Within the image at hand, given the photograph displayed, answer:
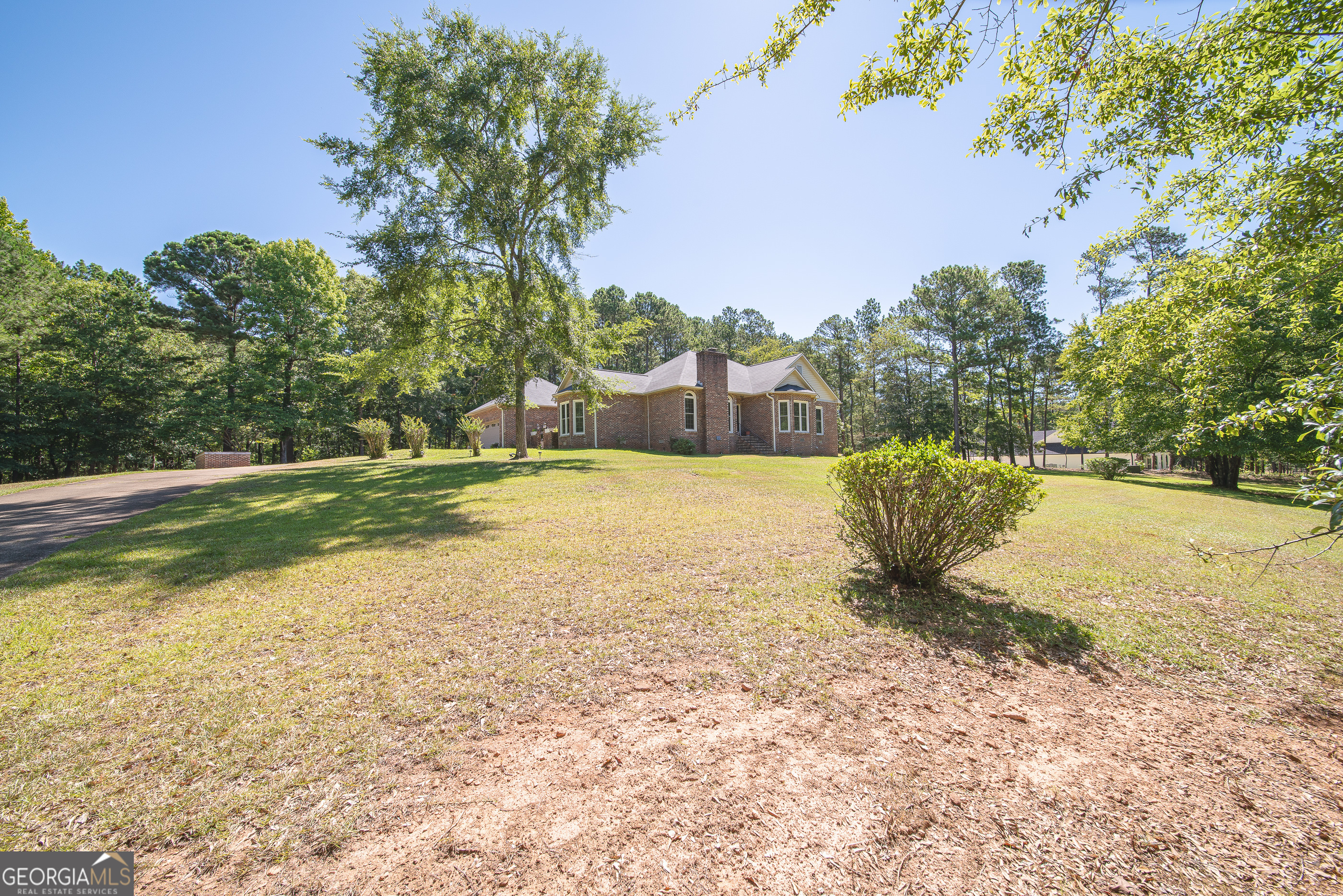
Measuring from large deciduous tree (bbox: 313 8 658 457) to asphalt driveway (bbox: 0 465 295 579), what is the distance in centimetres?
754

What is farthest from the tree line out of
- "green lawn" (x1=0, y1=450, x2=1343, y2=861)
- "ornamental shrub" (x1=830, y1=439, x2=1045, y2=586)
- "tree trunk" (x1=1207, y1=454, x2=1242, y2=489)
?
"tree trunk" (x1=1207, y1=454, x2=1242, y2=489)

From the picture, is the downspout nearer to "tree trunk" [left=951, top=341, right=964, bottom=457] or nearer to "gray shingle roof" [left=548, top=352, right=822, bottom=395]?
"gray shingle roof" [left=548, top=352, right=822, bottom=395]

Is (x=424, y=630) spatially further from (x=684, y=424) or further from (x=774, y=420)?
(x=774, y=420)

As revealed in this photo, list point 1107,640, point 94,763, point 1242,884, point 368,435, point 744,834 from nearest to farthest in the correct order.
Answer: point 1242,884 < point 744,834 < point 94,763 < point 1107,640 < point 368,435

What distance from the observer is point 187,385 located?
24453 millimetres

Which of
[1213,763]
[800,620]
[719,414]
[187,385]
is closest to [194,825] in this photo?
[800,620]

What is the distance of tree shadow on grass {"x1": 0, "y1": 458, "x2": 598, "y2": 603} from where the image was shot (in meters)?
4.99

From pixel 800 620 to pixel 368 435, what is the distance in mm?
20966

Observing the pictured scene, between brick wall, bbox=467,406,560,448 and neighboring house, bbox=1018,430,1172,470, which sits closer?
brick wall, bbox=467,406,560,448

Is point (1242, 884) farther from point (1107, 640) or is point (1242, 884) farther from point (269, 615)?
point (269, 615)

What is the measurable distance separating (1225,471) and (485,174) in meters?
30.0

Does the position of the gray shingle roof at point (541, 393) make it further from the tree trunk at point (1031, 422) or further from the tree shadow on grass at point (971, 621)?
the tree trunk at point (1031, 422)

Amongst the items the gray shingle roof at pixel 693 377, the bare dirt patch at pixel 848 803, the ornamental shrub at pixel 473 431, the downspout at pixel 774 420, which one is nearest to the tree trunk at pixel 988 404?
the gray shingle roof at pixel 693 377

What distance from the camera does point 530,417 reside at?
1080 inches
